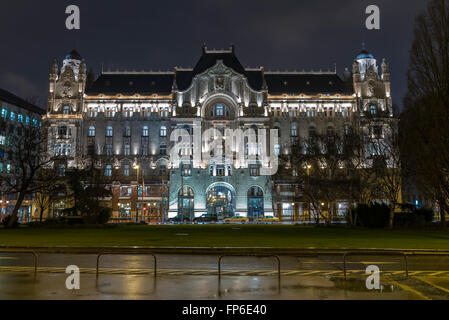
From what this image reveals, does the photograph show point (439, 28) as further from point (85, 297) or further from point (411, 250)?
point (85, 297)

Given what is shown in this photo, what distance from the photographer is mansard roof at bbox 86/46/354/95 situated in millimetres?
96375

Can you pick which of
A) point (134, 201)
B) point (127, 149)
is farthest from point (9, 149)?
point (134, 201)

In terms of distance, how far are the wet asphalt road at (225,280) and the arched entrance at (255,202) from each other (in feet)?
220

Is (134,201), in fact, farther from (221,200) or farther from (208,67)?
(208,67)

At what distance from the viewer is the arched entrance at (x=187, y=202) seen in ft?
283

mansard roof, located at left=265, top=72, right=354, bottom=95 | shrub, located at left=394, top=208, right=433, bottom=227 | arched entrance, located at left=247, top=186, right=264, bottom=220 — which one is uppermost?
mansard roof, located at left=265, top=72, right=354, bottom=95

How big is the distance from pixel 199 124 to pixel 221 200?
1676 cm

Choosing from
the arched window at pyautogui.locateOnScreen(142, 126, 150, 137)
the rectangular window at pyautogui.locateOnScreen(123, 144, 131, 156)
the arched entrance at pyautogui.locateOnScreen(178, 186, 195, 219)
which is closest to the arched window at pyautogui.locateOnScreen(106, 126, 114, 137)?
the rectangular window at pyautogui.locateOnScreen(123, 144, 131, 156)

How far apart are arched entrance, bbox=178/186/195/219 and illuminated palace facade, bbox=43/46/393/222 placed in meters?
0.21

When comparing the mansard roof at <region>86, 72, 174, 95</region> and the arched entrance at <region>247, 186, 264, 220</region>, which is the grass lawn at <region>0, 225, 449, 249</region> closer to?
the arched entrance at <region>247, 186, 264, 220</region>

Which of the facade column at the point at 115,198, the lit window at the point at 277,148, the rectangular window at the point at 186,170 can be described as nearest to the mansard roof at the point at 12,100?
the facade column at the point at 115,198

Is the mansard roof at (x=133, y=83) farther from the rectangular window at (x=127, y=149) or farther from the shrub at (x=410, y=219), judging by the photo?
the shrub at (x=410, y=219)

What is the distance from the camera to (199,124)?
90.6 metres
